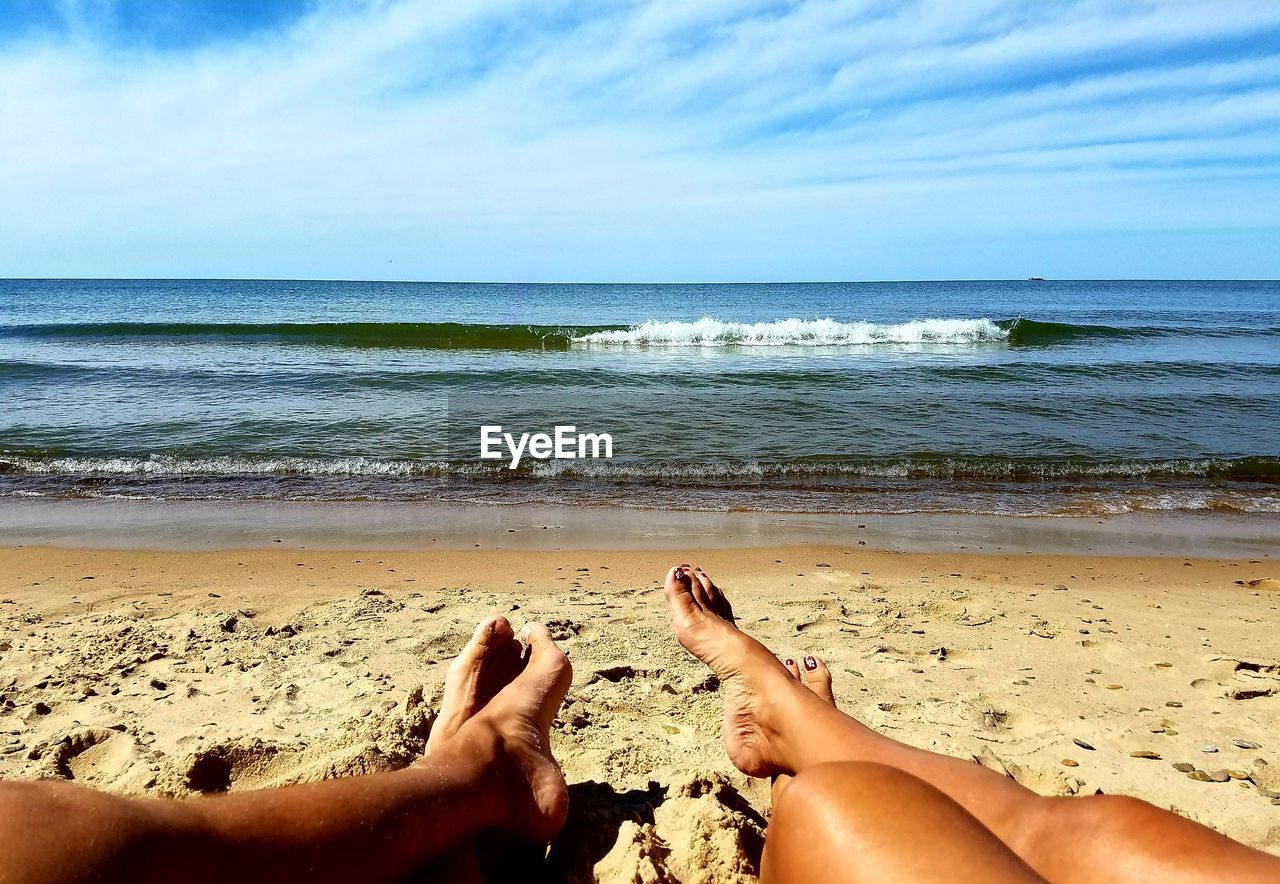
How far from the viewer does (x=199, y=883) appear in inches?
41.8

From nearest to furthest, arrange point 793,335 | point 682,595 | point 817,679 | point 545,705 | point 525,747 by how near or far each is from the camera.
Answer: point 525,747 < point 545,705 < point 817,679 < point 682,595 < point 793,335

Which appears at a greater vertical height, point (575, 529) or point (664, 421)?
point (664, 421)

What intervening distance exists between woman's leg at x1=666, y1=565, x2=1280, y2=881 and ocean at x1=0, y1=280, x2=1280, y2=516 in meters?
3.96

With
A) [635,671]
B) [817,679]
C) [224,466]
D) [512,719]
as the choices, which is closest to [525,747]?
[512,719]

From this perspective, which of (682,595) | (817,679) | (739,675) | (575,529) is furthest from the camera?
(575,529)

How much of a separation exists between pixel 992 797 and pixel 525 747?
98 cm

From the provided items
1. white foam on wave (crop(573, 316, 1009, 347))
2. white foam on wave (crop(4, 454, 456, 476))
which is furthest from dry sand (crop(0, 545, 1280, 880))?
white foam on wave (crop(573, 316, 1009, 347))

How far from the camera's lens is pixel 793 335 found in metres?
20.1

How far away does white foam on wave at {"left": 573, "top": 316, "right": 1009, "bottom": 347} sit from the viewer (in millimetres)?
19094

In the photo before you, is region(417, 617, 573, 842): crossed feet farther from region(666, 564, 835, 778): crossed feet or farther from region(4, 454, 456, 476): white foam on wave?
region(4, 454, 456, 476): white foam on wave

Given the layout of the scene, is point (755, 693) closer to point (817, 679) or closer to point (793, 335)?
point (817, 679)

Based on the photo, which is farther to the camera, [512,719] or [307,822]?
[512,719]

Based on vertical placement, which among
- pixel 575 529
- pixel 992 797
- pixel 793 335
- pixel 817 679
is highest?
pixel 793 335

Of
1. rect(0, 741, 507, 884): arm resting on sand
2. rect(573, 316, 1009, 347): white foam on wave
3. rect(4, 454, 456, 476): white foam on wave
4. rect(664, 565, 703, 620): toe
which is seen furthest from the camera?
rect(573, 316, 1009, 347): white foam on wave
